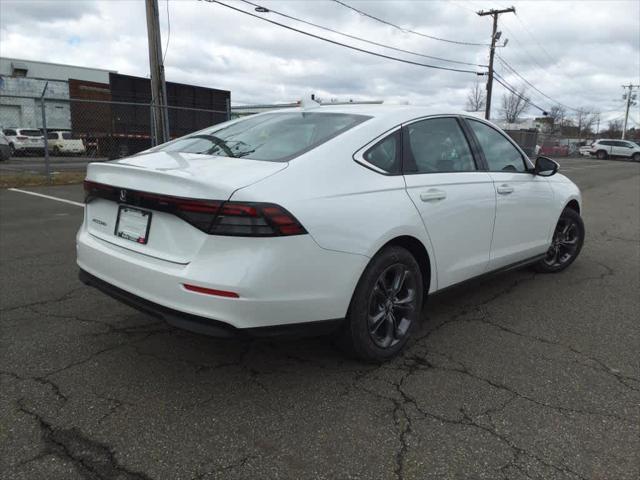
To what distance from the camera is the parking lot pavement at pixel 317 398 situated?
2.28 metres

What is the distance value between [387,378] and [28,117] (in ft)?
134

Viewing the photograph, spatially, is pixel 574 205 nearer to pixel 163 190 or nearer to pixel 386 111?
pixel 386 111

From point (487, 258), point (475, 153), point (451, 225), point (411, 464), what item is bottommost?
point (411, 464)

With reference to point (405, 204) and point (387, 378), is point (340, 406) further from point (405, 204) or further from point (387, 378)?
point (405, 204)

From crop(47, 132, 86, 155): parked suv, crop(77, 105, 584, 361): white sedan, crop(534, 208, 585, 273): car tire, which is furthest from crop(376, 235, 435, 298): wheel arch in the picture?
crop(47, 132, 86, 155): parked suv

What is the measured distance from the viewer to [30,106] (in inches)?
1453

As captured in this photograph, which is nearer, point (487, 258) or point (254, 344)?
point (254, 344)

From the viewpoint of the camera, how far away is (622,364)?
332cm

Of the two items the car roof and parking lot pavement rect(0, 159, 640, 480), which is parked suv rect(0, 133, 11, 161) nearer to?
parking lot pavement rect(0, 159, 640, 480)

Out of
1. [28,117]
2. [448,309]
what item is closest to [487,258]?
Answer: [448,309]

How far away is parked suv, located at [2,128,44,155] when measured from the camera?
24.6 meters

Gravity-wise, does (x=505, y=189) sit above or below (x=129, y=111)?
below

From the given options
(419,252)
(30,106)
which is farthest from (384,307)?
(30,106)

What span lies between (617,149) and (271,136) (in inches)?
1835
